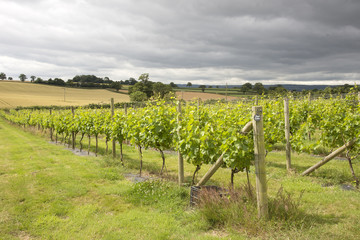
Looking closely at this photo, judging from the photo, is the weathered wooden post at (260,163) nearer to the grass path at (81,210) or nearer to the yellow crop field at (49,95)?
the grass path at (81,210)

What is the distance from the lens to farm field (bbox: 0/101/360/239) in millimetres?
3646

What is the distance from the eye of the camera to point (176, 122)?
5.73 meters

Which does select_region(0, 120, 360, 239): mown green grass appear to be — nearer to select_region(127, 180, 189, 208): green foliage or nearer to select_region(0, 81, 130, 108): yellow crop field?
select_region(127, 180, 189, 208): green foliage

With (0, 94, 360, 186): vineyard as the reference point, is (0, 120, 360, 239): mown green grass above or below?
below

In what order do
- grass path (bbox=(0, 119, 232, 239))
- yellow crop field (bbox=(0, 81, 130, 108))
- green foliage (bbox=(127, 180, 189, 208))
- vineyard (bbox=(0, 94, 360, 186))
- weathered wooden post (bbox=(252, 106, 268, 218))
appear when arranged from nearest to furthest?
weathered wooden post (bbox=(252, 106, 268, 218))
grass path (bbox=(0, 119, 232, 239))
vineyard (bbox=(0, 94, 360, 186))
green foliage (bbox=(127, 180, 189, 208))
yellow crop field (bbox=(0, 81, 130, 108))

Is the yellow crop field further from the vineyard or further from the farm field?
the vineyard

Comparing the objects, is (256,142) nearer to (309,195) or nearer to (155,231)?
(155,231)

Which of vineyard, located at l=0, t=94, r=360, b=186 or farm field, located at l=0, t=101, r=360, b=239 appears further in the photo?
vineyard, located at l=0, t=94, r=360, b=186

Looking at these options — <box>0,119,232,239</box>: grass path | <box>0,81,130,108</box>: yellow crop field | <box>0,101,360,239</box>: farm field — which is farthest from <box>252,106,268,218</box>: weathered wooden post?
<box>0,81,130,108</box>: yellow crop field

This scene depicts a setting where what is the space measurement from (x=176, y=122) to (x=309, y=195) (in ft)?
10.7

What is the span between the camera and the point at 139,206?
4.84 metres

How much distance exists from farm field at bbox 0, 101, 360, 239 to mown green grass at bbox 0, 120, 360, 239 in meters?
0.01

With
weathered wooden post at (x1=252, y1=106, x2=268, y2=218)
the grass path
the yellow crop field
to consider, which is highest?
the yellow crop field

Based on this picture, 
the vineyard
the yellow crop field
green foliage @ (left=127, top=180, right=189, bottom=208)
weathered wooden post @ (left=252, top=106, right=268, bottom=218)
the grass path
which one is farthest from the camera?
the yellow crop field
